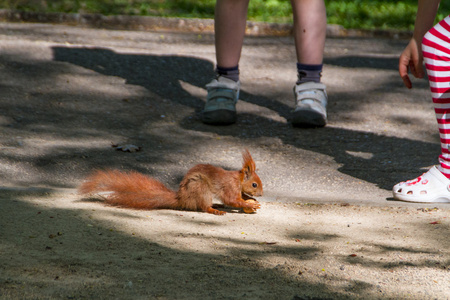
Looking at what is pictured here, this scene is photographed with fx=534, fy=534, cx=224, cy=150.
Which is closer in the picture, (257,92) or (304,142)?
(304,142)

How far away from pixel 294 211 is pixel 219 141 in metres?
1.36

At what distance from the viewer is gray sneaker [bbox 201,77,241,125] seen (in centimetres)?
432

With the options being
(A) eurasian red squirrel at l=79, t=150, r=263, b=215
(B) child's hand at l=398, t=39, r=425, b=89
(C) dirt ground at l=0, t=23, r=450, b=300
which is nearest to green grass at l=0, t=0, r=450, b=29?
(C) dirt ground at l=0, t=23, r=450, b=300

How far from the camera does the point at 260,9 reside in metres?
10.1

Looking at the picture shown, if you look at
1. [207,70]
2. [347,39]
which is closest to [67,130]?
[207,70]

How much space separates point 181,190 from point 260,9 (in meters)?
7.97

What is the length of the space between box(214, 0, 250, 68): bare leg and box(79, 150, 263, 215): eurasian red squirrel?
1786mm

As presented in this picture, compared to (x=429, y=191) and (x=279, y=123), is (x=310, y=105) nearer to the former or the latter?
(x=279, y=123)

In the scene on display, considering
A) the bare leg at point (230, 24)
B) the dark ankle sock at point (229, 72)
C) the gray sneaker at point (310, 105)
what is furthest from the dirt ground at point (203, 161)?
the bare leg at point (230, 24)

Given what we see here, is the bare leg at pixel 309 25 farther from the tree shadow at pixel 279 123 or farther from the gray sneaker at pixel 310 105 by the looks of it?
the tree shadow at pixel 279 123

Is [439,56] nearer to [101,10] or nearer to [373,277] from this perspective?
[373,277]

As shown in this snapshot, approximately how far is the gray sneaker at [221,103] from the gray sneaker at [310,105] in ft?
1.69

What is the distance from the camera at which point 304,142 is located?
13.6ft

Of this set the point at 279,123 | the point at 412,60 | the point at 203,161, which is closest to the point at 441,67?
the point at 412,60
